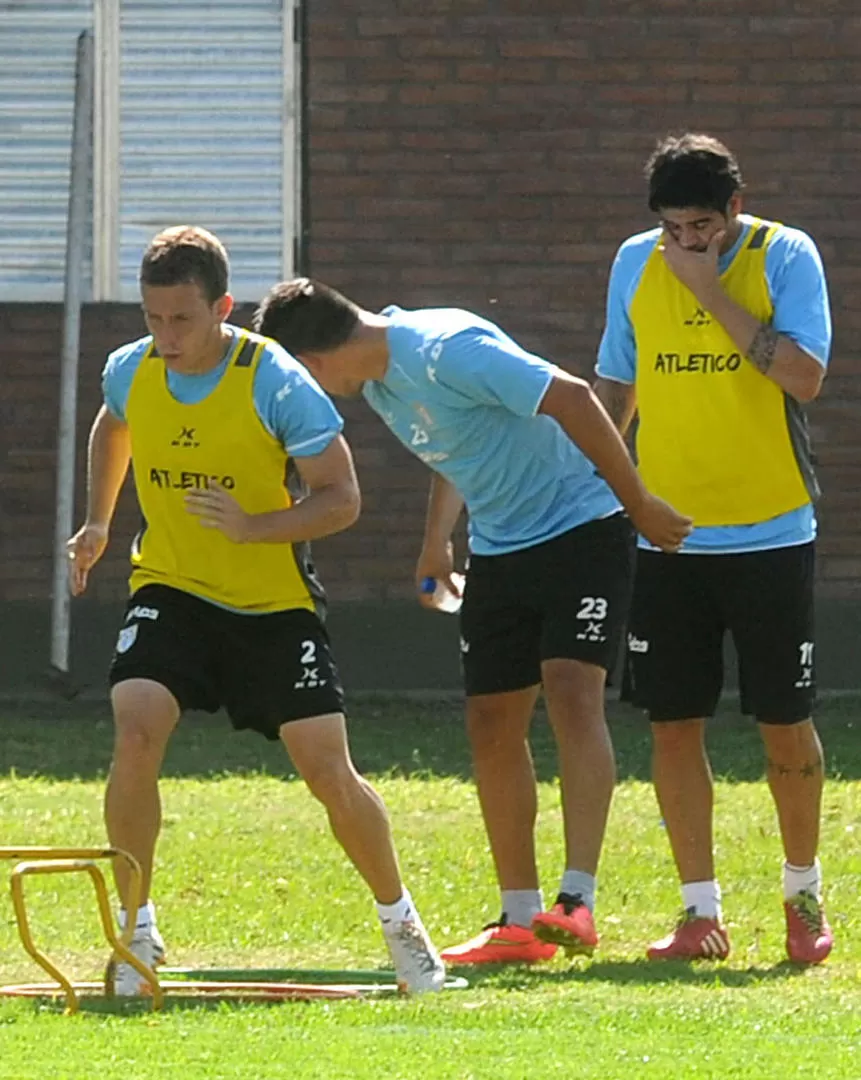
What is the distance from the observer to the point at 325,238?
1346 centimetres

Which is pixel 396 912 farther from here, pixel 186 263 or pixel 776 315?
pixel 776 315

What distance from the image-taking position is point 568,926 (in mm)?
6922

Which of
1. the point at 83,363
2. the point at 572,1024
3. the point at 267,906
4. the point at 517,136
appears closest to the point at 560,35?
the point at 517,136

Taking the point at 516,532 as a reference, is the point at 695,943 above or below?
below

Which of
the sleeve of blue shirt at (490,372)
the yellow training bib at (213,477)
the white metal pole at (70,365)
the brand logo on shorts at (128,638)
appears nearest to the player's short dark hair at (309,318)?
the yellow training bib at (213,477)

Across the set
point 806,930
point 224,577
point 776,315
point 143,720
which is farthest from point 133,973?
point 776,315

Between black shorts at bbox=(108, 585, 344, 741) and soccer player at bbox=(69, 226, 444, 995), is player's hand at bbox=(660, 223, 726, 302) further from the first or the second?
black shorts at bbox=(108, 585, 344, 741)

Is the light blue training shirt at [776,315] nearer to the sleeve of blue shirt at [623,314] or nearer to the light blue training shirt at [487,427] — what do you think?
the sleeve of blue shirt at [623,314]

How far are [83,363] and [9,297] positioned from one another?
51cm

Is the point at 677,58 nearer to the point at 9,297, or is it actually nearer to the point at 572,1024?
the point at 9,297

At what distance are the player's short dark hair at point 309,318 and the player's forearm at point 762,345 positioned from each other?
0.93m

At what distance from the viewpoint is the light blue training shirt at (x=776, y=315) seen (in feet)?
23.0

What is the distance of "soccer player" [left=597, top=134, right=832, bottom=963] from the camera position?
6.96 metres

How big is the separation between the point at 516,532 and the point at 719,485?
559 millimetres
